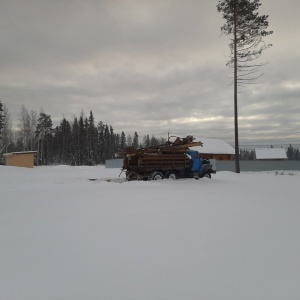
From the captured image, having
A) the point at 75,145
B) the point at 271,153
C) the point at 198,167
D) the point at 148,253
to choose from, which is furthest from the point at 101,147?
the point at 148,253

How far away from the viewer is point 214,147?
4891 centimetres

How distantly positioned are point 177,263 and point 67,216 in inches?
126

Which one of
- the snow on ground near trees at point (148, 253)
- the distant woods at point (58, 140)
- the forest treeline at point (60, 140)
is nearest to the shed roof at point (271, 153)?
the forest treeline at point (60, 140)

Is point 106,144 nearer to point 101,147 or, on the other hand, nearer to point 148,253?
point 101,147

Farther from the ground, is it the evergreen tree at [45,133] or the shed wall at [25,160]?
the evergreen tree at [45,133]

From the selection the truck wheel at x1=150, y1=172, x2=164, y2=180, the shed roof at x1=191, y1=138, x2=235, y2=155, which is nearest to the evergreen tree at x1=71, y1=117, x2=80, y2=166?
the shed roof at x1=191, y1=138, x2=235, y2=155

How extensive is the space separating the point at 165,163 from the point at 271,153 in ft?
174

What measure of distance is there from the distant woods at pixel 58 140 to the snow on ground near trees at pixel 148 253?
61.1 metres

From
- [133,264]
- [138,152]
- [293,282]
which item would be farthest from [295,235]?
[138,152]

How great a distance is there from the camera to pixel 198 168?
19109 millimetres

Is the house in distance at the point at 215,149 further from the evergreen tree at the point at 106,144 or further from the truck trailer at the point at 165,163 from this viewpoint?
the evergreen tree at the point at 106,144

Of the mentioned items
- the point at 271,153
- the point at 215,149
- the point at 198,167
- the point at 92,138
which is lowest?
the point at 198,167

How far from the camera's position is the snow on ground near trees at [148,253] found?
11.1 feet

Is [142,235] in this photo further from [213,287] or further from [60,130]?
[60,130]
